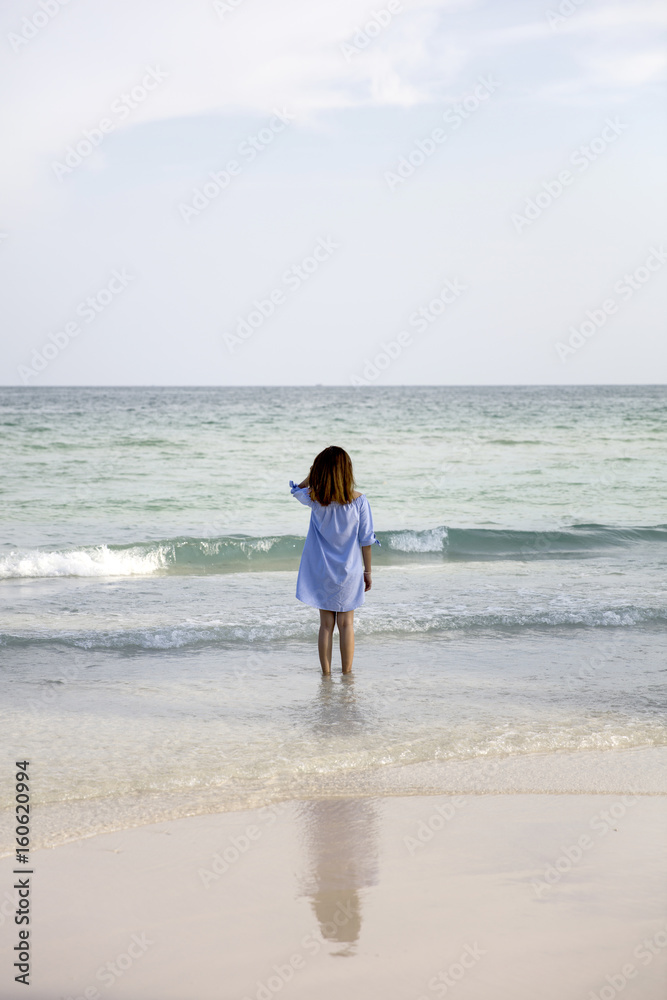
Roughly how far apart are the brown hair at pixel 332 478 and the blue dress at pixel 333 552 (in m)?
0.08

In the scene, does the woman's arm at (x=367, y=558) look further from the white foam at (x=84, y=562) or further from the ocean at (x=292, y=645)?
the white foam at (x=84, y=562)

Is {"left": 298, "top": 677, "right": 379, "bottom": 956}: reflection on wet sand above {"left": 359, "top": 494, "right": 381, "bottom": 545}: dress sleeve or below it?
below

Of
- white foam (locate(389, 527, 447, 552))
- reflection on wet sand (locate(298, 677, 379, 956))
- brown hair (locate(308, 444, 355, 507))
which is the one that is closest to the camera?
reflection on wet sand (locate(298, 677, 379, 956))

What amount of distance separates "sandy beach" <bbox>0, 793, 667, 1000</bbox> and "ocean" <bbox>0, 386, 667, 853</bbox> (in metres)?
0.32

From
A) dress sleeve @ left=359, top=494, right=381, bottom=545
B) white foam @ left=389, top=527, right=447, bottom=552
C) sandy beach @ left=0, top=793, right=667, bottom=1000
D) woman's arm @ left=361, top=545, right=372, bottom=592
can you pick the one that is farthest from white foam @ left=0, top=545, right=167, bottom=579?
sandy beach @ left=0, top=793, right=667, bottom=1000

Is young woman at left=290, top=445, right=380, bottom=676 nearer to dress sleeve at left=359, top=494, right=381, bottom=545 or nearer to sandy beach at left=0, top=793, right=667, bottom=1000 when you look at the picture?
dress sleeve at left=359, top=494, right=381, bottom=545

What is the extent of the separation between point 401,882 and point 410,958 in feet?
1.49

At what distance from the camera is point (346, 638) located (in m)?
5.90

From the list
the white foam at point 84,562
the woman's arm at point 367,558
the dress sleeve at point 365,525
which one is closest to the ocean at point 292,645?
the white foam at point 84,562

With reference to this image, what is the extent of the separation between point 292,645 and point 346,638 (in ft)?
3.35

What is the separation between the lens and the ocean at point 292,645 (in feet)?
13.9

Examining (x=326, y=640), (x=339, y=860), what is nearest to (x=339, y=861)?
(x=339, y=860)

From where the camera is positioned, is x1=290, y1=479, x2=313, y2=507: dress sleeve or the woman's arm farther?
the woman's arm

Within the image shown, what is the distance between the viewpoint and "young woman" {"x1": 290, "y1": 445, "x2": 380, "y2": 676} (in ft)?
18.6
